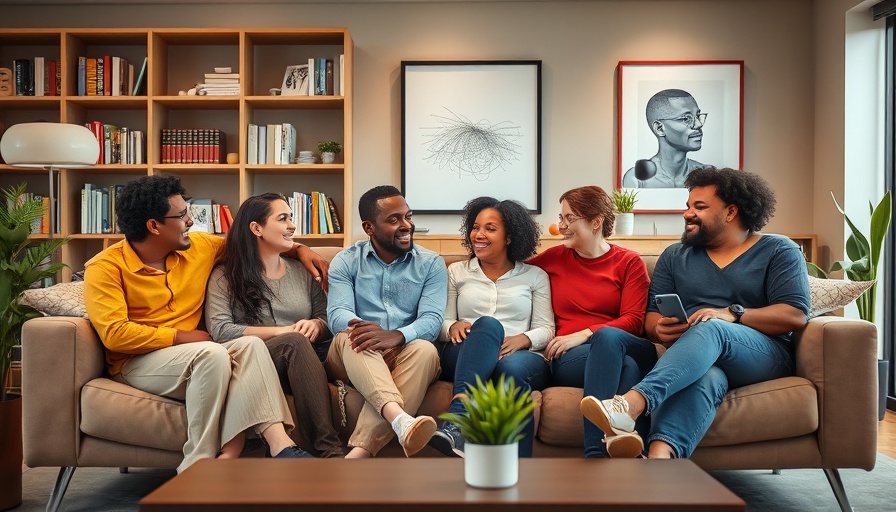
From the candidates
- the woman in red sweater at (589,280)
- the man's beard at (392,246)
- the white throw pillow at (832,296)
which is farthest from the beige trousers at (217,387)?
the white throw pillow at (832,296)

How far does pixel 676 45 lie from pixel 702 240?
2.89m

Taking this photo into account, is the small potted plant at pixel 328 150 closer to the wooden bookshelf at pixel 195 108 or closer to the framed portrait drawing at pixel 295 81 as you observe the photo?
the wooden bookshelf at pixel 195 108

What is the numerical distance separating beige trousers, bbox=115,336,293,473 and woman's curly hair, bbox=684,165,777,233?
1.63 metres

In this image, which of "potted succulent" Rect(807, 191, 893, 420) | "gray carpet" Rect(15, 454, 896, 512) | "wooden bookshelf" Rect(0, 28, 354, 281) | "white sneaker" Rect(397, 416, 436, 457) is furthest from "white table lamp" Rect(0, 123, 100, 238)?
"potted succulent" Rect(807, 191, 893, 420)

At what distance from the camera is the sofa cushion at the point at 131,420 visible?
2.55 metres

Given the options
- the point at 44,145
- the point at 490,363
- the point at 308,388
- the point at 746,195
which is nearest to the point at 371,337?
the point at 308,388

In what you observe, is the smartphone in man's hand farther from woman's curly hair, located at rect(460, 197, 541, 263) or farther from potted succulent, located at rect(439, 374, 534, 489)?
potted succulent, located at rect(439, 374, 534, 489)

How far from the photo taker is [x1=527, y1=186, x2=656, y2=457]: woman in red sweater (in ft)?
9.51

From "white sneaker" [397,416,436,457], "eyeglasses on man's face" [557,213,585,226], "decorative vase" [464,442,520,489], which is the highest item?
"eyeglasses on man's face" [557,213,585,226]

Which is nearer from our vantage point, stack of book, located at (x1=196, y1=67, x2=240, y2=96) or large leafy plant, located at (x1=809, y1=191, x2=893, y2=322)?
large leafy plant, located at (x1=809, y1=191, x2=893, y2=322)

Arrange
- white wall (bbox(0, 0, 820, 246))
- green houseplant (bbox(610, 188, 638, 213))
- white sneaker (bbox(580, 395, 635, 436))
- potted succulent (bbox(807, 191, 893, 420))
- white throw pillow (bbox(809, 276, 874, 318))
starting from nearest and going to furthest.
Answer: white sneaker (bbox(580, 395, 635, 436)) < white throw pillow (bbox(809, 276, 874, 318)) < potted succulent (bbox(807, 191, 893, 420)) < green houseplant (bbox(610, 188, 638, 213)) < white wall (bbox(0, 0, 820, 246))

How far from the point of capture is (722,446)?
2535 millimetres

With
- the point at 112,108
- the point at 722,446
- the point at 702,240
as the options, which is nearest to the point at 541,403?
the point at 722,446

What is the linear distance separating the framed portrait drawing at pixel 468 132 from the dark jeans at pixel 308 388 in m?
2.83
